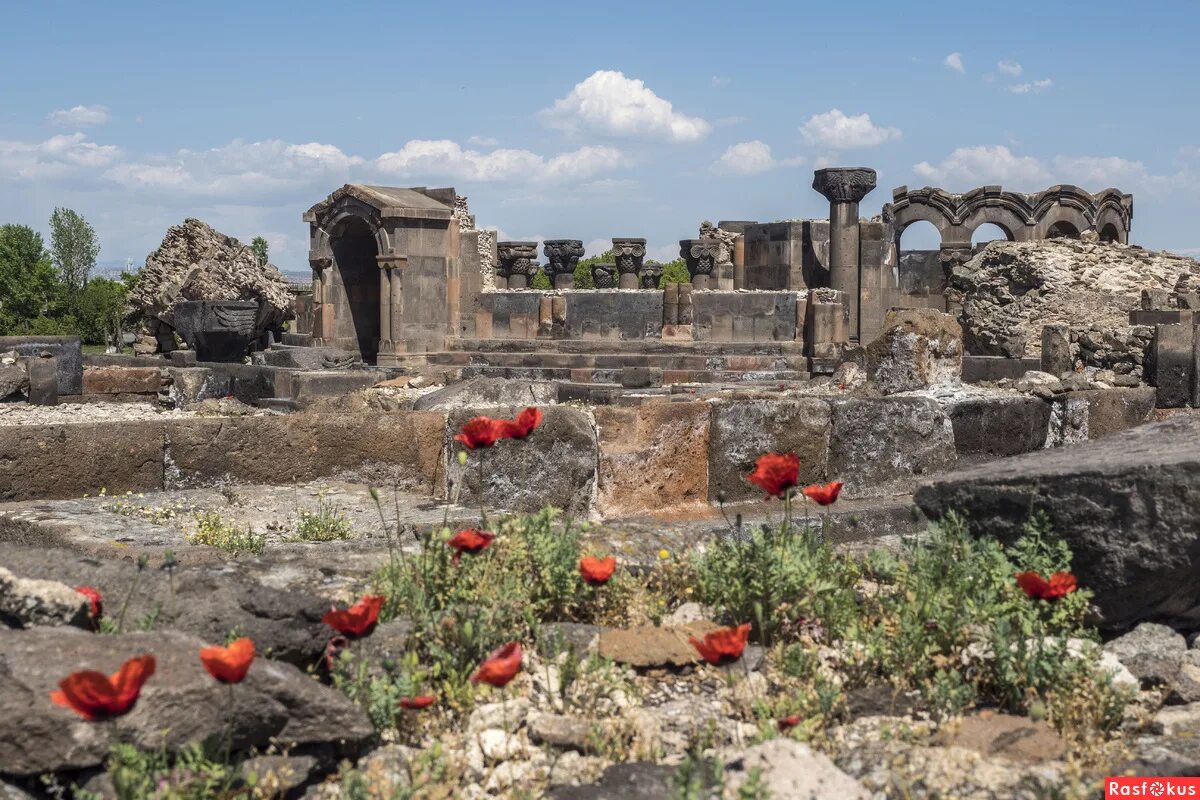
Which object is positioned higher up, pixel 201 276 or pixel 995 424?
pixel 201 276

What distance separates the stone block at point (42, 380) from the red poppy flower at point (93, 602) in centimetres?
995

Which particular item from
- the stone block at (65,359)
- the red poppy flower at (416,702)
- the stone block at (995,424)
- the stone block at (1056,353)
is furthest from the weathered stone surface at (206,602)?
the stone block at (1056,353)

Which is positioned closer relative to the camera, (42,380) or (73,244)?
(42,380)

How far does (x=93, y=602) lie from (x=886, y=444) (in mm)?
4429

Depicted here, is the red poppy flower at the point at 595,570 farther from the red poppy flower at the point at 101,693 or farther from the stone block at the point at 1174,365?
the stone block at the point at 1174,365

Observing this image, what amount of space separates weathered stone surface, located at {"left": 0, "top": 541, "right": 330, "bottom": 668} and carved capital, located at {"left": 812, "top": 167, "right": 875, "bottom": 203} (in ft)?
63.6

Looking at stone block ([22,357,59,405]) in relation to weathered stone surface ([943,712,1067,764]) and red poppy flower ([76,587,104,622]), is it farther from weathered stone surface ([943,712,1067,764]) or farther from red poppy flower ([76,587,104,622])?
weathered stone surface ([943,712,1067,764])

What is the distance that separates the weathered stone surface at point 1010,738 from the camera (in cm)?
279

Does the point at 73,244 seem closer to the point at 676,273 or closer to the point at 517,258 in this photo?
the point at 676,273

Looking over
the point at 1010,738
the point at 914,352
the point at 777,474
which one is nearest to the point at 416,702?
the point at 777,474

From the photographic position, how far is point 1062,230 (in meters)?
34.4

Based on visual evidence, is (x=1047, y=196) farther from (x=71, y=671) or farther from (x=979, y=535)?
(x=71, y=671)

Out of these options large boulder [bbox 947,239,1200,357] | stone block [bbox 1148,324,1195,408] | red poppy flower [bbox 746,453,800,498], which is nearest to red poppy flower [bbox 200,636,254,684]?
red poppy flower [bbox 746,453,800,498]

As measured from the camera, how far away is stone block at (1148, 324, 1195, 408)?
1270 cm
